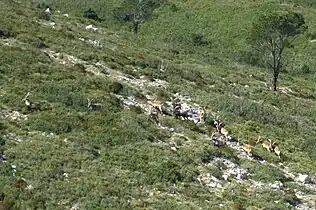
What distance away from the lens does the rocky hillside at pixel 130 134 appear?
20953mm

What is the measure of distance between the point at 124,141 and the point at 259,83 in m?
34.8

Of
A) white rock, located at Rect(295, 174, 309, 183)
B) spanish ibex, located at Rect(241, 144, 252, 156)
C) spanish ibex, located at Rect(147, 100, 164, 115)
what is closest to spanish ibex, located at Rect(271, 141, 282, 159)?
spanish ibex, located at Rect(241, 144, 252, 156)

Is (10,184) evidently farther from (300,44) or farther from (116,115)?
(300,44)

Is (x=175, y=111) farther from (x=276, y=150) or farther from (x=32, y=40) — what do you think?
(x=32, y=40)

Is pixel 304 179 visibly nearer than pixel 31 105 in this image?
Yes

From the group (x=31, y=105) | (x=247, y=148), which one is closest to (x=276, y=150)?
(x=247, y=148)

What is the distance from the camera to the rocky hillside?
21.0 meters

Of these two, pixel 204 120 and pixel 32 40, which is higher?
pixel 32 40

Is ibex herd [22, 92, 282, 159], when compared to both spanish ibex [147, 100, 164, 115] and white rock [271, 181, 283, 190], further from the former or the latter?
white rock [271, 181, 283, 190]

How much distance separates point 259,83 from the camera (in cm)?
5794

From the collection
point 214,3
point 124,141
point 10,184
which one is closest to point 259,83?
point 124,141

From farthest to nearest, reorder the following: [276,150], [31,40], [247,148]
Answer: [31,40] → [276,150] → [247,148]

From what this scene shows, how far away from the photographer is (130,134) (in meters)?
26.6

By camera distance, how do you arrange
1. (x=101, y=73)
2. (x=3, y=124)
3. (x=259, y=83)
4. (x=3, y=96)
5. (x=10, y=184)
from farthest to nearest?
(x=259, y=83) → (x=101, y=73) → (x=3, y=96) → (x=3, y=124) → (x=10, y=184)
